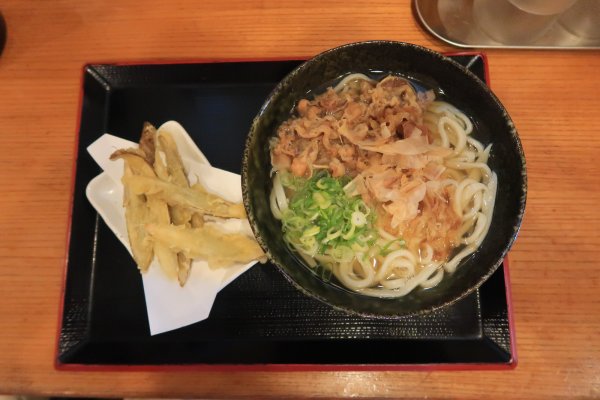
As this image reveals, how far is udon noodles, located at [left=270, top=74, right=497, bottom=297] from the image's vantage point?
1.49m

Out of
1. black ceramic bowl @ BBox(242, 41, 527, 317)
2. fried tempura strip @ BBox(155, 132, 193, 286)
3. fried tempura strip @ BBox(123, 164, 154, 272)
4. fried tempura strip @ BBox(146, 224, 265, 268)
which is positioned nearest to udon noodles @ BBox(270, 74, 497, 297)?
black ceramic bowl @ BBox(242, 41, 527, 317)

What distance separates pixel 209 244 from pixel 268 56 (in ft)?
2.99

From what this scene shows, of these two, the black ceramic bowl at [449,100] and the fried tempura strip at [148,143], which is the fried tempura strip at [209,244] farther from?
the fried tempura strip at [148,143]

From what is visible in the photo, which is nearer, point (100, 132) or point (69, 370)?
point (69, 370)

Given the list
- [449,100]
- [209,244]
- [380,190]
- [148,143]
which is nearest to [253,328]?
[209,244]

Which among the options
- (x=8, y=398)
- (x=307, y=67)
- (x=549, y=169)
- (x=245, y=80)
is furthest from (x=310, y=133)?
(x=8, y=398)

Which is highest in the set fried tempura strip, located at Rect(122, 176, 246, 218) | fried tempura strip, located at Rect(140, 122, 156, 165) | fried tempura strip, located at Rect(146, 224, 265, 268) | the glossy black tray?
fried tempura strip, located at Rect(140, 122, 156, 165)

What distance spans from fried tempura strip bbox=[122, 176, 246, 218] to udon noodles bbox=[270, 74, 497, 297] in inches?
7.7

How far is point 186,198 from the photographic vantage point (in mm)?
1669

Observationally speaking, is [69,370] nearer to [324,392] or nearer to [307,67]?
[324,392]

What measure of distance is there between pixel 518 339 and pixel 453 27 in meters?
1.34

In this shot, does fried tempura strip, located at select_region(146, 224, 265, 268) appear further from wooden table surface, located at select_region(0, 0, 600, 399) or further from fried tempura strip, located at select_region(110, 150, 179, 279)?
wooden table surface, located at select_region(0, 0, 600, 399)

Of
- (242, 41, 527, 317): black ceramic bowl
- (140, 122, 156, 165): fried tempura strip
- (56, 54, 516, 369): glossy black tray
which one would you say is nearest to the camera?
(242, 41, 527, 317): black ceramic bowl

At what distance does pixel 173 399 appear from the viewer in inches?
66.5
